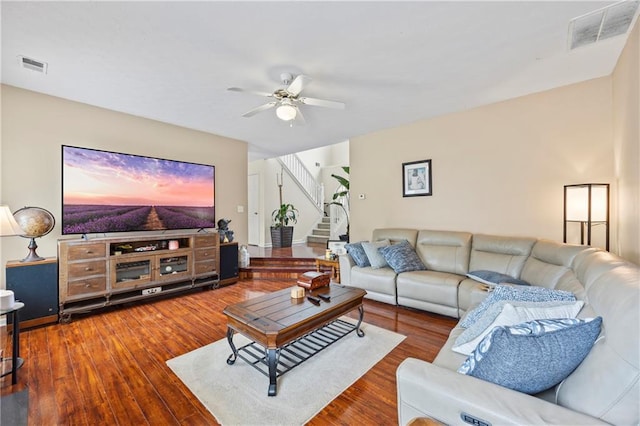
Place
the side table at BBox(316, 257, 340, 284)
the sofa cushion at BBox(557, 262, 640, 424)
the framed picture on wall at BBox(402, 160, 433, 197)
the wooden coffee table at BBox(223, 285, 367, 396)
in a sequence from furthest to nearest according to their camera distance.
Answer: the side table at BBox(316, 257, 340, 284), the framed picture on wall at BBox(402, 160, 433, 197), the wooden coffee table at BBox(223, 285, 367, 396), the sofa cushion at BBox(557, 262, 640, 424)

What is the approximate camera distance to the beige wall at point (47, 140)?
9.90 feet

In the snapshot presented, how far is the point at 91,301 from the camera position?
332 cm

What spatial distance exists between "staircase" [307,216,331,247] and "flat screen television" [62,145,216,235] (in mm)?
3615

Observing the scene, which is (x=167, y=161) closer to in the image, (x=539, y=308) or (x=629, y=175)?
(x=539, y=308)

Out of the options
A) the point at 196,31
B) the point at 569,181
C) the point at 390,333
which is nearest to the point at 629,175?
the point at 569,181

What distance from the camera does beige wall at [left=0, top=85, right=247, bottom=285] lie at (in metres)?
3.02

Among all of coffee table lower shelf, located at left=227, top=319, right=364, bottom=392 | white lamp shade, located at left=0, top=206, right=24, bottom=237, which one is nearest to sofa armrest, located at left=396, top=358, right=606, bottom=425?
coffee table lower shelf, located at left=227, top=319, right=364, bottom=392

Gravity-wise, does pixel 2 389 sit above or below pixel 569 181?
below

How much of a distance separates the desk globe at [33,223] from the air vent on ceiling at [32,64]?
4.80ft

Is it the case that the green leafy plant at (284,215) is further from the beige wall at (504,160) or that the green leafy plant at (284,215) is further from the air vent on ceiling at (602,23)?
the air vent on ceiling at (602,23)

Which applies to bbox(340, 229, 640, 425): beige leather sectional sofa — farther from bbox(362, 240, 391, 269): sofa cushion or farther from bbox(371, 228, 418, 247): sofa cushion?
bbox(371, 228, 418, 247): sofa cushion

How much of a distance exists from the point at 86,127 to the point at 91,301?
2.22 meters

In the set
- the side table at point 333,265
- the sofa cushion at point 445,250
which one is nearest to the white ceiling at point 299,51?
the sofa cushion at point 445,250

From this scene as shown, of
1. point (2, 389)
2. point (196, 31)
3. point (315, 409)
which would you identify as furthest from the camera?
point (196, 31)
